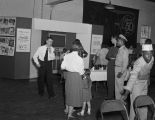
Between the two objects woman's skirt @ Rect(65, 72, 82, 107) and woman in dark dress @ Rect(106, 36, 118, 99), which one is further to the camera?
woman in dark dress @ Rect(106, 36, 118, 99)

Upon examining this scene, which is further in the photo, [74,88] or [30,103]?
[30,103]

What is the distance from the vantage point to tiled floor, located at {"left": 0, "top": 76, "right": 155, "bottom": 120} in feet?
18.4

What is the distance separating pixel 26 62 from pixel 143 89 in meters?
6.85

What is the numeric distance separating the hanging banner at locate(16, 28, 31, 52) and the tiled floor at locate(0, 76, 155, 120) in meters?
1.50

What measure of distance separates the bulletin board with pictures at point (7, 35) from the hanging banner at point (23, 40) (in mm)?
183

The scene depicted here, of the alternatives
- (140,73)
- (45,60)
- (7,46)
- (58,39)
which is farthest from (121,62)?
(58,39)

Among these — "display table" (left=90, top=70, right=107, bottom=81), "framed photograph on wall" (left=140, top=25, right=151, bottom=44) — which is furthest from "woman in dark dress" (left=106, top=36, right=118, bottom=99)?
"framed photograph on wall" (left=140, top=25, right=151, bottom=44)

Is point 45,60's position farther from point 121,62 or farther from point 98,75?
point 121,62

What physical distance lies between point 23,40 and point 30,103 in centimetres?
416

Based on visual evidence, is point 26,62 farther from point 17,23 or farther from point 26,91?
point 26,91

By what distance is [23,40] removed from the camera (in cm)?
1032

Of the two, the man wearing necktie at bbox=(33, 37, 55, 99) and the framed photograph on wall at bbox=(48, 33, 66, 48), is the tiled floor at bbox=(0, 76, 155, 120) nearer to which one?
the man wearing necktie at bbox=(33, 37, 55, 99)

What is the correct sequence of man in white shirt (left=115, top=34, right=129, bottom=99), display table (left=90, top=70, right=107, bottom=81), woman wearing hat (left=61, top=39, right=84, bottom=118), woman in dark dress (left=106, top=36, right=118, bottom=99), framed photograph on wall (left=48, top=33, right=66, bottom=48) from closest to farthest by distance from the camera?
woman wearing hat (left=61, top=39, right=84, bottom=118) < man in white shirt (left=115, top=34, right=129, bottom=99) < woman in dark dress (left=106, top=36, right=118, bottom=99) < display table (left=90, top=70, right=107, bottom=81) < framed photograph on wall (left=48, top=33, right=66, bottom=48)

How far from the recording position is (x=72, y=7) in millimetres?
13367
